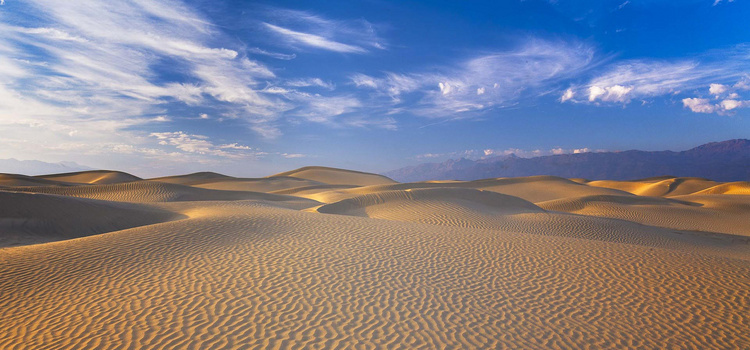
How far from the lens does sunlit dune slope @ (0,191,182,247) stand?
1278 centimetres

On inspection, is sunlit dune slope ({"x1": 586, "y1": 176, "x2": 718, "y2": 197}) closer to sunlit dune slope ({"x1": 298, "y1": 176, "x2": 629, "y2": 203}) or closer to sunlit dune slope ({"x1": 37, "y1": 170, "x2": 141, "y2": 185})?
sunlit dune slope ({"x1": 298, "y1": 176, "x2": 629, "y2": 203})

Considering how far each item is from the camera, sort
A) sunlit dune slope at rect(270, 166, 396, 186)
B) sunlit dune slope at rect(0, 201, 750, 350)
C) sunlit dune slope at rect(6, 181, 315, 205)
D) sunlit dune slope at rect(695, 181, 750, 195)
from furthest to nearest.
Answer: sunlit dune slope at rect(270, 166, 396, 186) → sunlit dune slope at rect(695, 181, 750, 195) → sunlit dune slope at rect(6, 181, 315, 205) → sunlit dune slope at rect(0, 201, 750, 350)

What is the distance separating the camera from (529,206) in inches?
955

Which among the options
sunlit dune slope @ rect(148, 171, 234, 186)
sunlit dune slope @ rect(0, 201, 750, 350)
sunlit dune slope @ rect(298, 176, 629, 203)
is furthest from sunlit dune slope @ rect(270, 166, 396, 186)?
sunlit dune slope @ rect(0, 201, 750, 350)

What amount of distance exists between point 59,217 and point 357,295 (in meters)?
15.2

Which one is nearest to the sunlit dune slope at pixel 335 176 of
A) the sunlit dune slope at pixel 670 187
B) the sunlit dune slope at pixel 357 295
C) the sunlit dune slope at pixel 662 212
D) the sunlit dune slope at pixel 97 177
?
the sunlit dune slope at pixel 97 177

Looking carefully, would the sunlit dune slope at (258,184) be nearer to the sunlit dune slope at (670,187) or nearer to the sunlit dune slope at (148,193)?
the sunlit dune slope at (148,193)

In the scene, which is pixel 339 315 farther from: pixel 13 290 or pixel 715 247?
pixel 715 247

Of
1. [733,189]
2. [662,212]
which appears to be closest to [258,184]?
[662,212]

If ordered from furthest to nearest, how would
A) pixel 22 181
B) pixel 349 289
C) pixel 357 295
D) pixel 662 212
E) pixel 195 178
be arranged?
pixel 195 178
pixel 22 181
pixel 662 212
pixel 349 289
pixel 357 295

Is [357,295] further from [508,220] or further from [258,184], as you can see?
[258,184]

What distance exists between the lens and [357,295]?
6.18m

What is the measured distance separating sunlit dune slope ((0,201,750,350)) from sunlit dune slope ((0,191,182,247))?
5014 millimetres

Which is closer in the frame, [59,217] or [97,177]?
[59,217]
